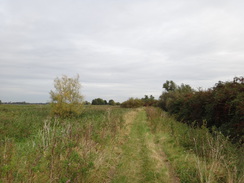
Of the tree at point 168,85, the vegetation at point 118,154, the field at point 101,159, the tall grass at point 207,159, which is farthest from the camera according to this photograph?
the tree at point 168,85

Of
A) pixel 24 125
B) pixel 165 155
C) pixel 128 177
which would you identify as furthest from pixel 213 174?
pixel 24 125

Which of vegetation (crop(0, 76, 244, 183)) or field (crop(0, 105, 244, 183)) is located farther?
vegetation (crop(0, 76, 244, 183))

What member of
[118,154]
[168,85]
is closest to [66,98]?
[118,154]

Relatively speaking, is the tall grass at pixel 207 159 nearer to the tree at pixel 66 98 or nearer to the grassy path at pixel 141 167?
the grassy path at pixel 141 167

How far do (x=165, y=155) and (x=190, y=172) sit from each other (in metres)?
2.47

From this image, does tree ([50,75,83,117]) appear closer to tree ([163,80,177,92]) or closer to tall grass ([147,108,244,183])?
tall grass ([147,108,244,183])

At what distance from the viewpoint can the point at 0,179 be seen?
296 cm

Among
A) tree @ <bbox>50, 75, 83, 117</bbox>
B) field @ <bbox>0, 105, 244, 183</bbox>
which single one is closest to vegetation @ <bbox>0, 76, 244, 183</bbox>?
field @ <bbox>0, 105, 244, 183</bbox>

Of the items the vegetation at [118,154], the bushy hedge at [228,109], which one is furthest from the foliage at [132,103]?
the vegetation at [118,154]

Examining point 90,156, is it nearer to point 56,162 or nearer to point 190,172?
point 56,162

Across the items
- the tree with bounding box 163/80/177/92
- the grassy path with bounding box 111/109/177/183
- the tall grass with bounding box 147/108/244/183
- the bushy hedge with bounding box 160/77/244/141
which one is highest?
the tree with bounding box 163/80/177/92

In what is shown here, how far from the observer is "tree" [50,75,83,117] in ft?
70.7

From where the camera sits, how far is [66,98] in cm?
2198

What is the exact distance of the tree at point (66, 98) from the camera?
21.5 metres
